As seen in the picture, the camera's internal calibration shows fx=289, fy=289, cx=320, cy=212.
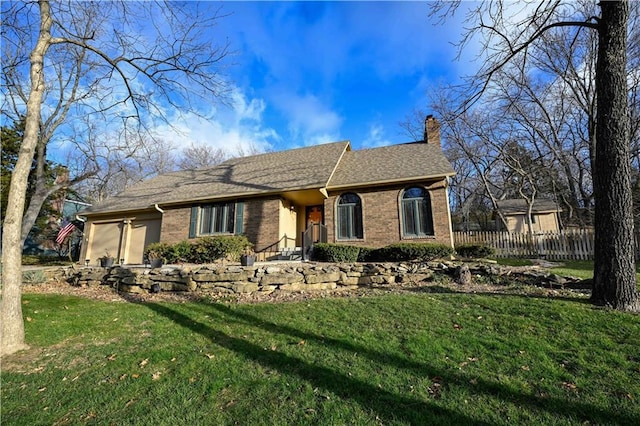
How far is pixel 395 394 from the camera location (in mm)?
2967

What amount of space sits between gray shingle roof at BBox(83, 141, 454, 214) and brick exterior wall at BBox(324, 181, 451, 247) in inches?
23.0

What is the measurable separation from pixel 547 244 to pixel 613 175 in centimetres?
1066

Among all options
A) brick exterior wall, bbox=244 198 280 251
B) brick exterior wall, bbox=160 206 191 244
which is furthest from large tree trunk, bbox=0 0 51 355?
brick exterior wall, bbox=160 206 191 244

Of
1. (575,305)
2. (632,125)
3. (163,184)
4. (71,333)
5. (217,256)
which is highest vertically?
(632,125)

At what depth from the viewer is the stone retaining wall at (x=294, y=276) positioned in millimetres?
7910

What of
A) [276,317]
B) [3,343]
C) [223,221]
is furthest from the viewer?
[223,221]

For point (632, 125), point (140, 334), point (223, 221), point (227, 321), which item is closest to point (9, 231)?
point (140, 334)

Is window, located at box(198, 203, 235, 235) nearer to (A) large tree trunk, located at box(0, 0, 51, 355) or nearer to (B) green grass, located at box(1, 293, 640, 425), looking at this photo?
(B) green grass, located at box(1, 293, 640, 425)

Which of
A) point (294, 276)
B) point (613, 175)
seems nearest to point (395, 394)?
point (294, 276)

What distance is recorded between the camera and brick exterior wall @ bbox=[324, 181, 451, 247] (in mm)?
11109

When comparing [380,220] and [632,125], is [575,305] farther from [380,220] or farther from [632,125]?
[632,125]

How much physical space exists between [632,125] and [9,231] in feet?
83.6

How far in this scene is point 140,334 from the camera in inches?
201

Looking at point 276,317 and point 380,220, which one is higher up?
point 380,220
